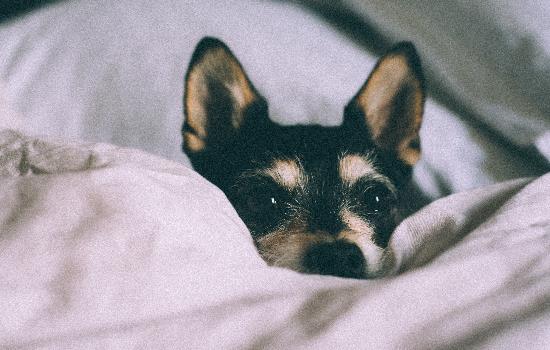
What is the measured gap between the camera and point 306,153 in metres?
1.02

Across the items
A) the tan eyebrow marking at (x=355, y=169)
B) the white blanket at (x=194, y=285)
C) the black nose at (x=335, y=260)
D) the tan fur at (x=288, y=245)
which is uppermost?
the white blanket at (x=194, y=285)

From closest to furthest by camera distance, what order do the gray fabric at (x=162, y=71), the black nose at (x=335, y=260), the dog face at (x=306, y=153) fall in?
the black nose at (x=335, y=260)
the dog face at (x=306, y=153)
the gray fabric at (x=162, y=71)

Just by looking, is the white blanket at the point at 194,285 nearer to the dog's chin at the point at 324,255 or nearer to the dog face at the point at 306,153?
the dog's chin at the point at 324,255

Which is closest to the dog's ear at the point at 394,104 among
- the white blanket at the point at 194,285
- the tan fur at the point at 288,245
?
the tan fur at the point at 288,245

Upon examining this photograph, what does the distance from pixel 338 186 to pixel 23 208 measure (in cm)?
62

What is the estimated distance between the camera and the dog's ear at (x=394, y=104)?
1036mm

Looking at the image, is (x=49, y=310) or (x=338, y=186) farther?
(x=338, y=186)

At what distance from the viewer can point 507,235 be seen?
1.94ft

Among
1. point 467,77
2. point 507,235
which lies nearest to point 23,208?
point 507,235

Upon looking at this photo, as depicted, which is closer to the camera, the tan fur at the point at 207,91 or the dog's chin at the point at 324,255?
the dog's chin at the point at 324,255

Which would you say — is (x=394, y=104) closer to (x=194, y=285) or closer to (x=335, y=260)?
(x=335, y=260)

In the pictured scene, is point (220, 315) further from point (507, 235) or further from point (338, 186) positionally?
point (338, 186)

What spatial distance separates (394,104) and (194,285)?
0.75 meters

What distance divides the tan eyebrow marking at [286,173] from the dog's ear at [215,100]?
0.13 m
